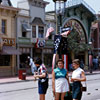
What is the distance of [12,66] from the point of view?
32.8 meters

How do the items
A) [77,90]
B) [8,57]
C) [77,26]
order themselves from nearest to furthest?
[77,90]
[8,57]
[77,26]

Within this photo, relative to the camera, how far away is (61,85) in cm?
843

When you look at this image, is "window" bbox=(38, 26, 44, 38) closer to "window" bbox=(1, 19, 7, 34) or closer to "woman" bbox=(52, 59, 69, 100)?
"window" bbox=(1, 19, 7, 34)

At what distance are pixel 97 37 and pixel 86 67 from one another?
6.53m

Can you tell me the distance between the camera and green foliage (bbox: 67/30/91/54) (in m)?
38.8

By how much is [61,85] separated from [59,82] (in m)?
0.10

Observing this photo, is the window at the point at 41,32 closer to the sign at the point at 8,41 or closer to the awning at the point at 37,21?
the awning at the point at 37,21

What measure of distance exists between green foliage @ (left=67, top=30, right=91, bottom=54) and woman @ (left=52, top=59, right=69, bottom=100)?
30.0 meters

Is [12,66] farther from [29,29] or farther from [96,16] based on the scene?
[96,16]

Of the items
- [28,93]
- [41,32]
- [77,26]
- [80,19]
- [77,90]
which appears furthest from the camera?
[80,19]

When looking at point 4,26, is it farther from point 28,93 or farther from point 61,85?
point 61,85

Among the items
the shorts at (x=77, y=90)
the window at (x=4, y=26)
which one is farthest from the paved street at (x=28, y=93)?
the window at (x=4, y=26)

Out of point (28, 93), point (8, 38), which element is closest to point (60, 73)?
point (28, 93)

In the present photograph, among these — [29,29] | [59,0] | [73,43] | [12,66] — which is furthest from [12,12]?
[59,0]
